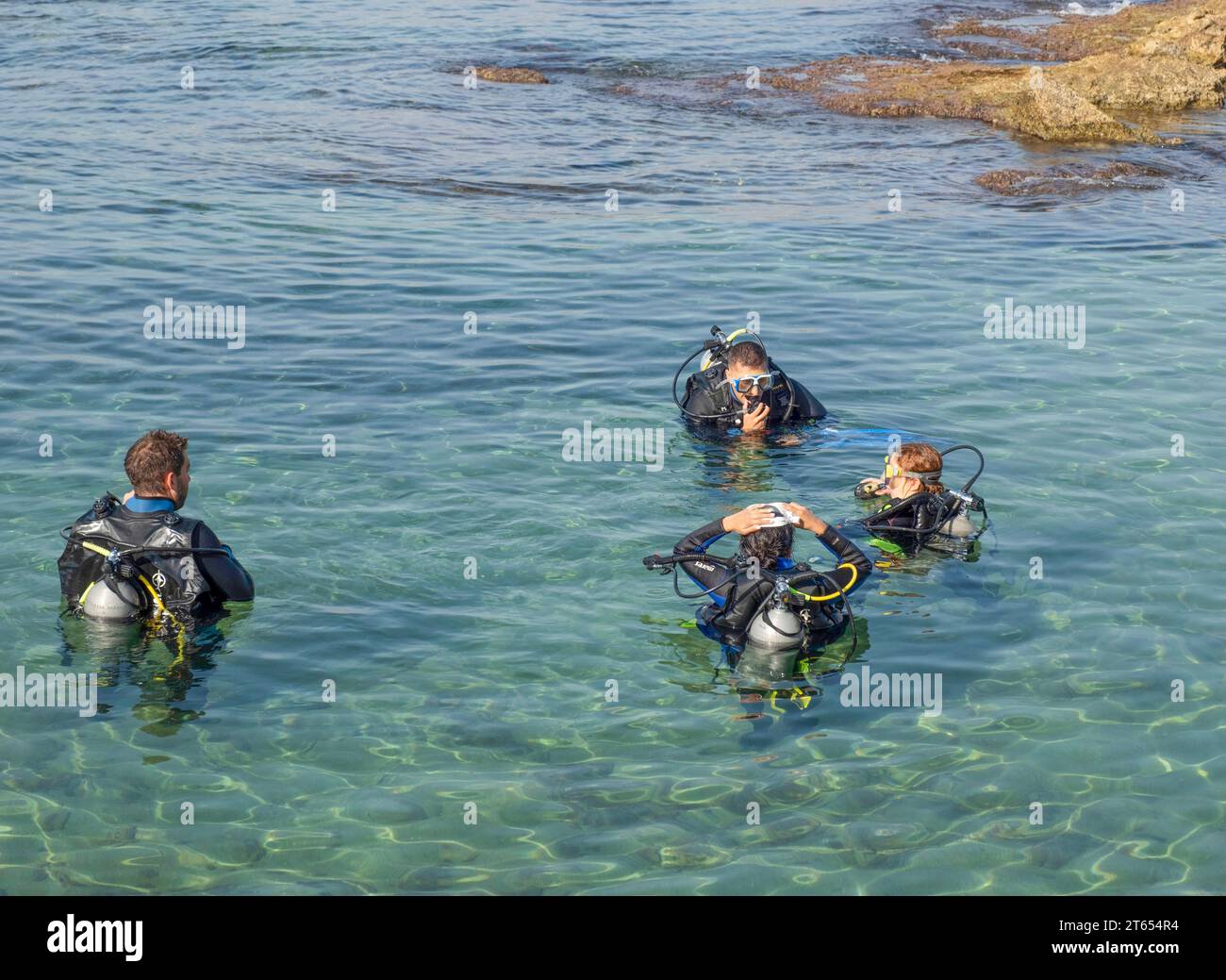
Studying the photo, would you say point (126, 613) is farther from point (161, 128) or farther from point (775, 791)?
point (161, 128)

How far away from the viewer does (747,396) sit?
36.7 feet

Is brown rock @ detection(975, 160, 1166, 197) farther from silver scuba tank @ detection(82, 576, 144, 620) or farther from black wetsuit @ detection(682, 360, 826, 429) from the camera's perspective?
silver scuba tank @ detection(82, 576, 144, 620)

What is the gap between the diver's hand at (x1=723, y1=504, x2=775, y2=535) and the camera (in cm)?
754

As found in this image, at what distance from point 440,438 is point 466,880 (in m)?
5.72

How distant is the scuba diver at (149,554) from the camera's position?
7.60 m

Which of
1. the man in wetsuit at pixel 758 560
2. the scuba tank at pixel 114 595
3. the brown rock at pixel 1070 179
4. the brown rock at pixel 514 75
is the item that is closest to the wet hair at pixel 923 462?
the man in wetsuit at pixel 758 560

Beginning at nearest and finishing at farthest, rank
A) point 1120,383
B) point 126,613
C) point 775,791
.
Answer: point 775,791
point 126,613
point 1120,383

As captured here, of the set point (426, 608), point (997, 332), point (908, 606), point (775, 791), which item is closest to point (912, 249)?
point (997, 332)

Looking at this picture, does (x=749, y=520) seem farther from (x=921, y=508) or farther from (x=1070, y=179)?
(x=1070, y=179)

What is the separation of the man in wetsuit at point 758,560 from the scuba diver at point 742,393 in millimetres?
3348

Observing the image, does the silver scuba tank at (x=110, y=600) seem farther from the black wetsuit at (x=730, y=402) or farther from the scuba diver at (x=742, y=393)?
the black wetsuit at (x=730, y=402)

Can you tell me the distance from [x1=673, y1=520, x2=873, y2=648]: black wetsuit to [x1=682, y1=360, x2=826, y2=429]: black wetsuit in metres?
3.48

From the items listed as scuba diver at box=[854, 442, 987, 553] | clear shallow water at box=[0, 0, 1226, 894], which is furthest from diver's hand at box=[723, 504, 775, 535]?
scuba diver at box=[854, 442, 987, 553]
